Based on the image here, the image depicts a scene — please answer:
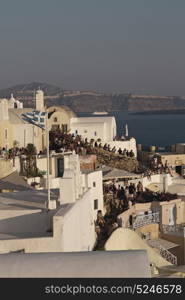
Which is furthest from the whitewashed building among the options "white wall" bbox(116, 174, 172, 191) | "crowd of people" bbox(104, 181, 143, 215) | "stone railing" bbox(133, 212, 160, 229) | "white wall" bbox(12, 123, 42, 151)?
"white wall" bbox(12, 123, 42, 151)

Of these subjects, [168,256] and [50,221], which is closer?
[50,221]

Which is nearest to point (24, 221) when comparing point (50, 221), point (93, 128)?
point (50, 221)

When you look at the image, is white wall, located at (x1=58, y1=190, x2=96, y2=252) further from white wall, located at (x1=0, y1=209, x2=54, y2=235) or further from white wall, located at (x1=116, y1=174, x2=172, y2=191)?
white wall, located at (x1=116, y1=174, x2=172, y2=191)

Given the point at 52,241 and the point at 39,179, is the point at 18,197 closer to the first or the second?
the point at 52,241

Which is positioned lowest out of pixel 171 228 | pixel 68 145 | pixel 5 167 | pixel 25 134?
pixel 171 228

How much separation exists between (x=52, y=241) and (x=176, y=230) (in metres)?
9.67

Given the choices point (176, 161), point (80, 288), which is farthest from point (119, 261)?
point (176, 161)

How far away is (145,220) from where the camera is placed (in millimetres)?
22125

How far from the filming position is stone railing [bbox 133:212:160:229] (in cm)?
2142

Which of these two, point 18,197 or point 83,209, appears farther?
point 18,197

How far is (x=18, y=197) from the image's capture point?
17.3 m

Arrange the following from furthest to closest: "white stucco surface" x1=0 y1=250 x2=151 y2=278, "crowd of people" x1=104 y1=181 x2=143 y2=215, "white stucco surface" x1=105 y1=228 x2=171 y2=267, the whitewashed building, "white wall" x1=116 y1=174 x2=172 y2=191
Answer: "white wall" x1=116 y1=174 x2=172 y2=191
"crowd of people" x1=104 y1=181 x2=143 y2=215
"white stucco surface" x1=105 y1=228 x2=171 y2=267
the whitewashed building
"white stucco surface" x1=0 y1=250 x2=151 y2=278

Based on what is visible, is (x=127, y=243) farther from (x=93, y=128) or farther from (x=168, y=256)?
(x=93, y=128)

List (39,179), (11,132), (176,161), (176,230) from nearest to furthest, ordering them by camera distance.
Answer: (176,230) < (39,179) < (11,132) < (176,161)
